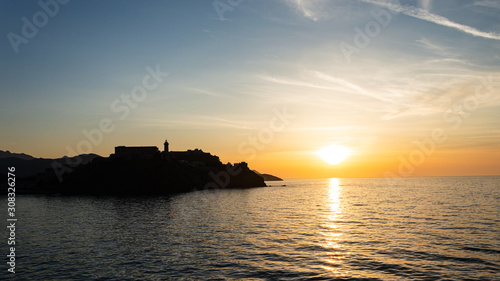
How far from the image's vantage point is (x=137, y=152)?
186 metres

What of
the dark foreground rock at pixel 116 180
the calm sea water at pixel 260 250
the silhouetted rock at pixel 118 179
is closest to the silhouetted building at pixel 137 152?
the silhouetted rock at pixel 118 179

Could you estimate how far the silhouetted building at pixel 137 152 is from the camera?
606 ft

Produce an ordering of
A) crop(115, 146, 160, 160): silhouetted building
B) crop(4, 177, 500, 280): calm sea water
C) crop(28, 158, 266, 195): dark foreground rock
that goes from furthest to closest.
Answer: crop(115, 146, 160, 160): silhouetted building
crop(28, 158, 266, 195): dark foreground rock
crop(4, 177, 500, 280): calm sea water

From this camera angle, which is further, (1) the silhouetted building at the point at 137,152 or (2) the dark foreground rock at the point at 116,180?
(1) the silhouetted building at the point at 137,152

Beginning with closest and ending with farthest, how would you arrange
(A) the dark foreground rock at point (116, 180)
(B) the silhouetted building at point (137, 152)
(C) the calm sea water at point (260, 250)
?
(C) the calm sea water at point (260, 250)
(A) the dark foreground rock at point (116, 180)
(B) the silhouetted building at point (137, 152)

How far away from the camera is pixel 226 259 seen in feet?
110

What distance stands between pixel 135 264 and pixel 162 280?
6.43 meters

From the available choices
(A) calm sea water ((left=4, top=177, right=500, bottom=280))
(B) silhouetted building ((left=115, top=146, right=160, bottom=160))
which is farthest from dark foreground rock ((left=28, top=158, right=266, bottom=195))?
(A) calm sea water ((left=4, top=177, right=500, bottom=280))

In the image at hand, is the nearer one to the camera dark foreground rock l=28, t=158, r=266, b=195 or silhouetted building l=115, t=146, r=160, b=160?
dark foreground rock l=28, t=158, r=266, b=195

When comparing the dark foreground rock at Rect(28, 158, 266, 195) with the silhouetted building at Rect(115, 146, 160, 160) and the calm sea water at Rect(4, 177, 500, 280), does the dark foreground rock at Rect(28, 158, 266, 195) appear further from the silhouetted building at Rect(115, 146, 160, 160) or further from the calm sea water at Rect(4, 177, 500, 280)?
the calm sea water at Rect(4, 177, 500, 280)

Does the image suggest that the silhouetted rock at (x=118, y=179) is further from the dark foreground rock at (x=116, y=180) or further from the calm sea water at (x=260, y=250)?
the calm sea water at (x=260, y=250)

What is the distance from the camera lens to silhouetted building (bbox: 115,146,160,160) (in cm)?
18468

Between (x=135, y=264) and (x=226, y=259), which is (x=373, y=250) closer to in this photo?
(x=226, y=259)

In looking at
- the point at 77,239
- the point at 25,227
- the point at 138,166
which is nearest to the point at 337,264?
the point at 77,239
